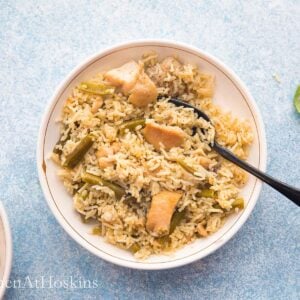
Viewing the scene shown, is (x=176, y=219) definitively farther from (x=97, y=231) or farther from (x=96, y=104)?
(x=96, y=104)

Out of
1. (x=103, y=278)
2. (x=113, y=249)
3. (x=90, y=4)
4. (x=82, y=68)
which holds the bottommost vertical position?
(x=103, y=278)

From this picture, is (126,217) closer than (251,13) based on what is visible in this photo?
Yes

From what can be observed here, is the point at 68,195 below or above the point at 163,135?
below

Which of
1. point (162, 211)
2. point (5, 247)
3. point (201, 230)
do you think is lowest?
point (5, 247)

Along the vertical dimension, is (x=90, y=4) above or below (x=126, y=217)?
above

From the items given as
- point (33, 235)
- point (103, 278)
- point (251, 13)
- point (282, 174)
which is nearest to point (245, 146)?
point (282, 174)

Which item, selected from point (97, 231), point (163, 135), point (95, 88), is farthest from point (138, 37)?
point (97, 231)

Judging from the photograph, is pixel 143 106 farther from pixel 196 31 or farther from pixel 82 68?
pixel 196 31

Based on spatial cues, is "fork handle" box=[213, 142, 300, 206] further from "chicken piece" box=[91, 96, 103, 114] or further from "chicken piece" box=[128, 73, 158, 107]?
"chicken piece" box=[91, 96, 103, 114]
